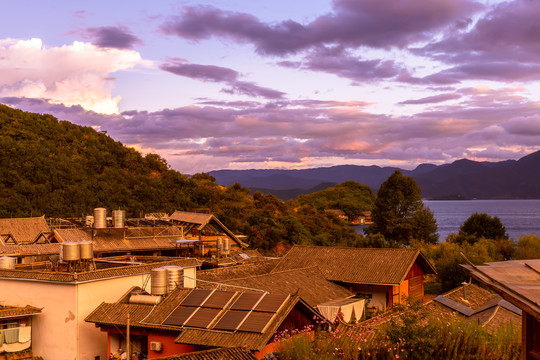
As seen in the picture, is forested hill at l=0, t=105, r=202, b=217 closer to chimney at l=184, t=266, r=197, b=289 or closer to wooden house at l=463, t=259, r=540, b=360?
chimney at l=184, t=266, r=197, b=289

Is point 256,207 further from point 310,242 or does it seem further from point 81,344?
point 81,344

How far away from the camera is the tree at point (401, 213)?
6888cm

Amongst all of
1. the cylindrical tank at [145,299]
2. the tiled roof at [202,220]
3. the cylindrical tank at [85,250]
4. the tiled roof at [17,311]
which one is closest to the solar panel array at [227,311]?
the cylindrical tank at [145,299]

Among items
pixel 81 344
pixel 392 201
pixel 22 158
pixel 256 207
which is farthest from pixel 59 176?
pixel 81 344

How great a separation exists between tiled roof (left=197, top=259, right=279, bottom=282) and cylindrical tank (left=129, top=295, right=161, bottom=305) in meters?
5.98

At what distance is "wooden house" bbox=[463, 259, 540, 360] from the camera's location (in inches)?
204

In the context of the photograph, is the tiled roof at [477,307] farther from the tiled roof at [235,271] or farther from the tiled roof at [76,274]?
the tiled roof at [76,274]

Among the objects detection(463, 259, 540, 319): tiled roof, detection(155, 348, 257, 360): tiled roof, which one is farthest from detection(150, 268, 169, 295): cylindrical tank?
detection(463, 259, 540, 319): tiled roof

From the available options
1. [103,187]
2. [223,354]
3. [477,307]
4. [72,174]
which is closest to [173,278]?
[223,354]

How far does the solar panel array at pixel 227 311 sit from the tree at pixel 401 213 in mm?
55866

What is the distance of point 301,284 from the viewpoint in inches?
979

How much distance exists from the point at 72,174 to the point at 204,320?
5286 centimetres

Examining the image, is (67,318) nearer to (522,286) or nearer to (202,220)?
(522,286)

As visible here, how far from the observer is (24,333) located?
61.0 ft
